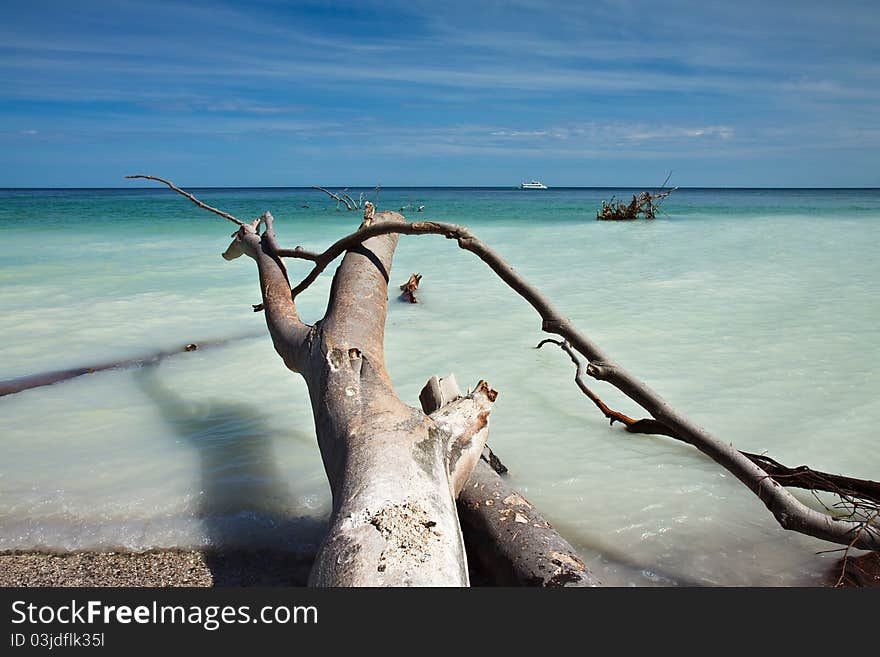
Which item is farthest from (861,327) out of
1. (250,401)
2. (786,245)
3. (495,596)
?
(786,245)

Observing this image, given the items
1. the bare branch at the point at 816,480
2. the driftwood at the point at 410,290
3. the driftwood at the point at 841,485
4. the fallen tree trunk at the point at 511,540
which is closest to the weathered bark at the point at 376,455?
the fallen tree trunk at the point at 511,540

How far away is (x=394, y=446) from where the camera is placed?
197 cm

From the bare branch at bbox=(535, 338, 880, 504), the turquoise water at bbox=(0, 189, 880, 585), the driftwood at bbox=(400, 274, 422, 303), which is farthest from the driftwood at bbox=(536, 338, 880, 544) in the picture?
the driftwood at bbox=(400, 274, 422, 303)

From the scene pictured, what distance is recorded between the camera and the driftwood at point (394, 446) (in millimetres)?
1646

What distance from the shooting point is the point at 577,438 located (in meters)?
3.50

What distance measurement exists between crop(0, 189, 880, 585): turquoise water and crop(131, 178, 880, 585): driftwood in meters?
0.45

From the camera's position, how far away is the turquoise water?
8.53ft

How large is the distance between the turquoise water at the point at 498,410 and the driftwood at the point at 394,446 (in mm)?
452

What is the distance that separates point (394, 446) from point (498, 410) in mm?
2014

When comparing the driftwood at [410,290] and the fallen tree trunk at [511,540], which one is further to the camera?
the driftwood at [410,290]

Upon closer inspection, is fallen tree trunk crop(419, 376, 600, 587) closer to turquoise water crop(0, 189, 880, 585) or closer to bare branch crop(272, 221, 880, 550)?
turquoise water crop(0, 189, 880, 585)

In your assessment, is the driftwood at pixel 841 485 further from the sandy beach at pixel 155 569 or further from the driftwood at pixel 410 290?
the driftwood at pixel 410 290

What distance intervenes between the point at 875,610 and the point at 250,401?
3348 mm

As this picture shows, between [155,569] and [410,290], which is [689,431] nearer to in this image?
[155,569]
